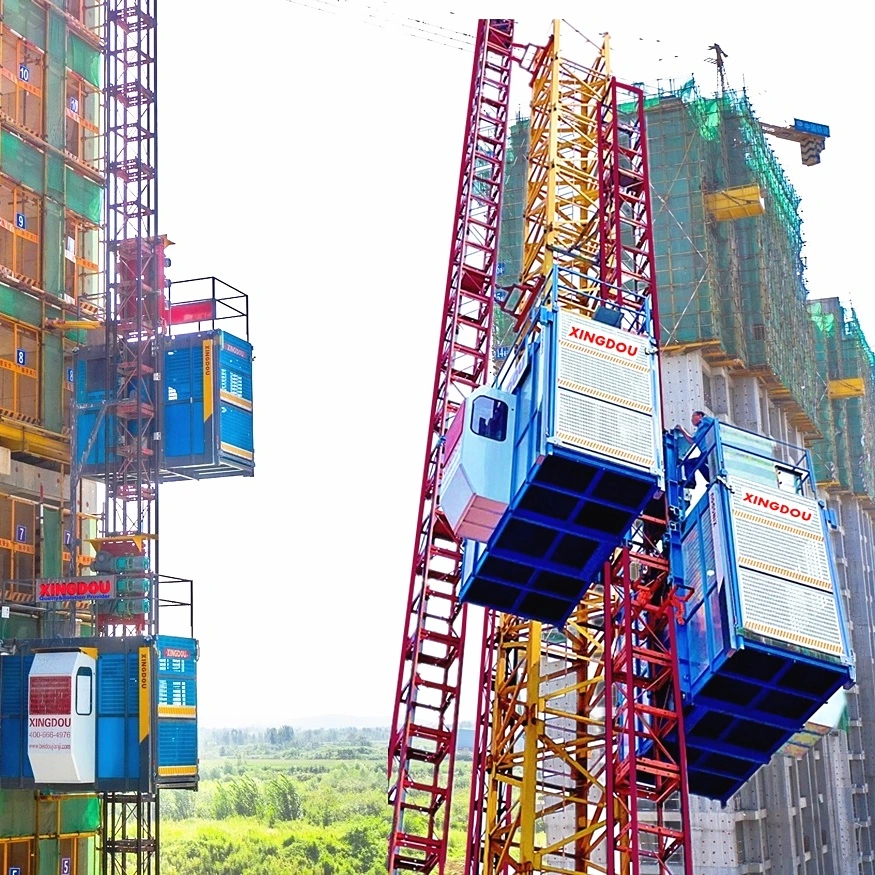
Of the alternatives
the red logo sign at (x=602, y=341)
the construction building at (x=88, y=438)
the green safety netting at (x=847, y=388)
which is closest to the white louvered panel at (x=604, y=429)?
the red logo sign at (x=602, y=341)

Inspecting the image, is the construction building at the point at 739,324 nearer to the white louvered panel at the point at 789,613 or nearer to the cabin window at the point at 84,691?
the white louvered panel at the point at 789,613

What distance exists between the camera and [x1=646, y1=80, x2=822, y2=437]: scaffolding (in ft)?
159

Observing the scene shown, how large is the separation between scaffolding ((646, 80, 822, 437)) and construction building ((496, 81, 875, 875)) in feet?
0.18

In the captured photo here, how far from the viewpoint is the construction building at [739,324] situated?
4753cm

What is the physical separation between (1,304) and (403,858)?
2333 centimetres

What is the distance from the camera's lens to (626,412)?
22141 millimetres

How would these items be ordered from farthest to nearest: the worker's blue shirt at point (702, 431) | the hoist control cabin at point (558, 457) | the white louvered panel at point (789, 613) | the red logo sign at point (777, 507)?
1. the worker's blue shirt at point (702, 431)
2. the red logo sign at point (777, 507)
3. the white louvered panel at point (789, 613)
4. the hoist control cabin at point (558, 457)

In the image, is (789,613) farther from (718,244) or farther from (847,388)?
(847,388)

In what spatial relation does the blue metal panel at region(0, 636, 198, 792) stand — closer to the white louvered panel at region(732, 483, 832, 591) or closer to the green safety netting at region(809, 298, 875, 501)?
the white louvered panel at region(732, 483, 832, 591)

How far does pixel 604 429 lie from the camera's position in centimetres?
2181

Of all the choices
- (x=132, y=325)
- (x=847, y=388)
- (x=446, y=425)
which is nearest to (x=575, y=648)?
(x=446, y=425)

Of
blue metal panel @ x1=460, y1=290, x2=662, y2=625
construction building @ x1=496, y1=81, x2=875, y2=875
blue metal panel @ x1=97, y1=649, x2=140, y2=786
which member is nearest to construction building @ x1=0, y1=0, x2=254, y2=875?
blue metal panel @ x1=97, y1=649, x2=140, y2=786

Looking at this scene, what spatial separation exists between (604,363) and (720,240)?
32423mm

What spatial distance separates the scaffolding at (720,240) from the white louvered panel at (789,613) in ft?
83.4
